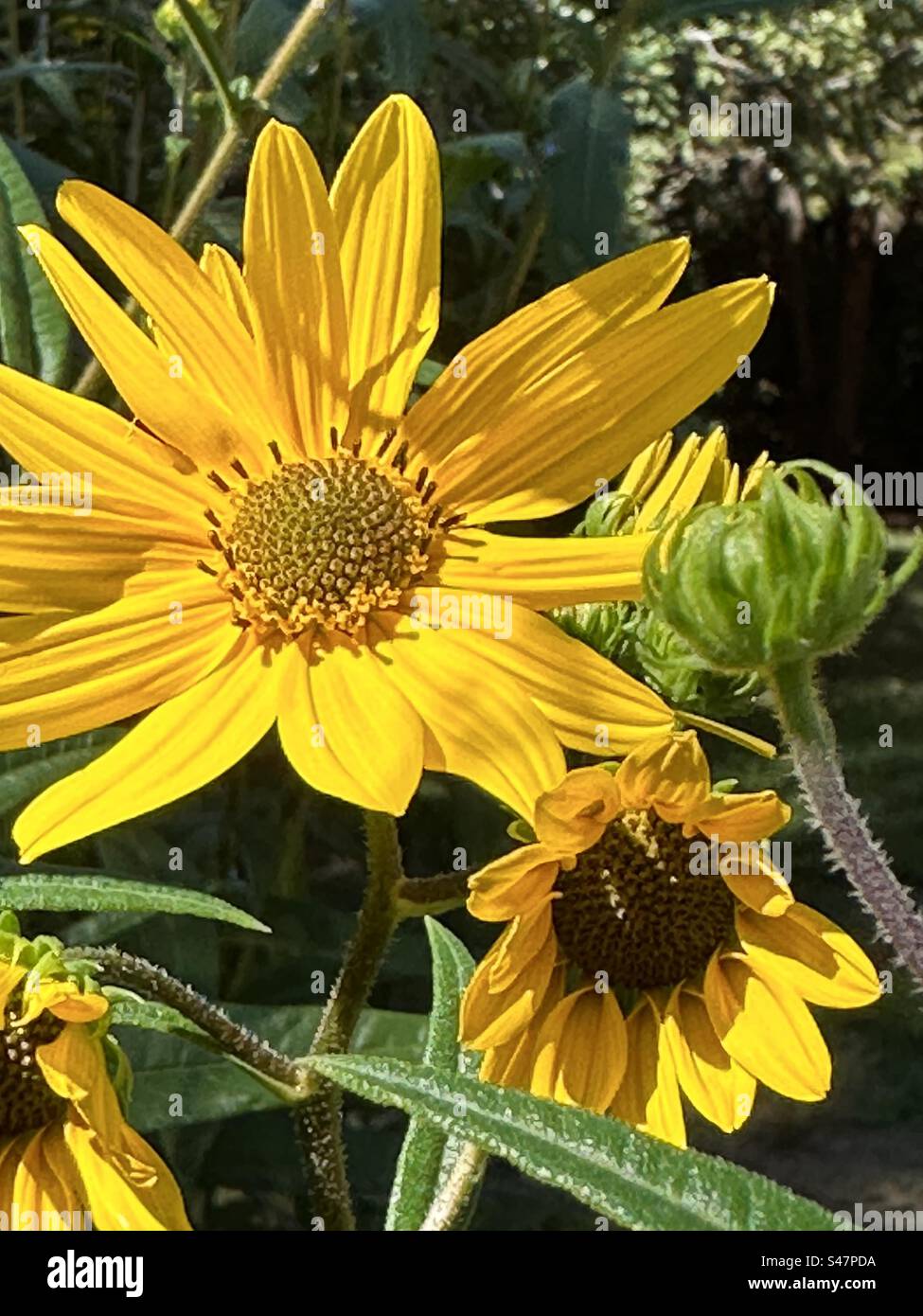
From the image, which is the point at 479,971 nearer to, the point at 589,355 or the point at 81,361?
the point at 589,355

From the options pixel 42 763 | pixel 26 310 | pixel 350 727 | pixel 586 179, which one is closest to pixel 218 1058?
pixel 42 763

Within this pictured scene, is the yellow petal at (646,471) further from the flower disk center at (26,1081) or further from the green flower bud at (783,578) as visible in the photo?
the flower disk center at (26,1081)

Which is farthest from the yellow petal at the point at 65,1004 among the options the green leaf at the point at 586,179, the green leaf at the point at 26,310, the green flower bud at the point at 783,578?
the green leaf at the point at 586,179

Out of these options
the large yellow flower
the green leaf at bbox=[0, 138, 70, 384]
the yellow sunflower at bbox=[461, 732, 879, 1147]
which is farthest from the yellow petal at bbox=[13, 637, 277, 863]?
the green leaf at bbox=[0, 138, 70, 384]

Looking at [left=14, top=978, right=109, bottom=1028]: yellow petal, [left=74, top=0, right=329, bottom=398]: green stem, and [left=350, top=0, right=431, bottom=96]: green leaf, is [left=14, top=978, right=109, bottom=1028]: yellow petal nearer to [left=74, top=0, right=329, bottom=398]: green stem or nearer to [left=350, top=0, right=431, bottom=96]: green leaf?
[left=74, top=0, right=329, bottom=398]: green stem

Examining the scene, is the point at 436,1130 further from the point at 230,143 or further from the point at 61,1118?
the point at 230,143

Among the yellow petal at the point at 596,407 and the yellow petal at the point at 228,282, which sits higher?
the yellow petal at the point at 228,282
